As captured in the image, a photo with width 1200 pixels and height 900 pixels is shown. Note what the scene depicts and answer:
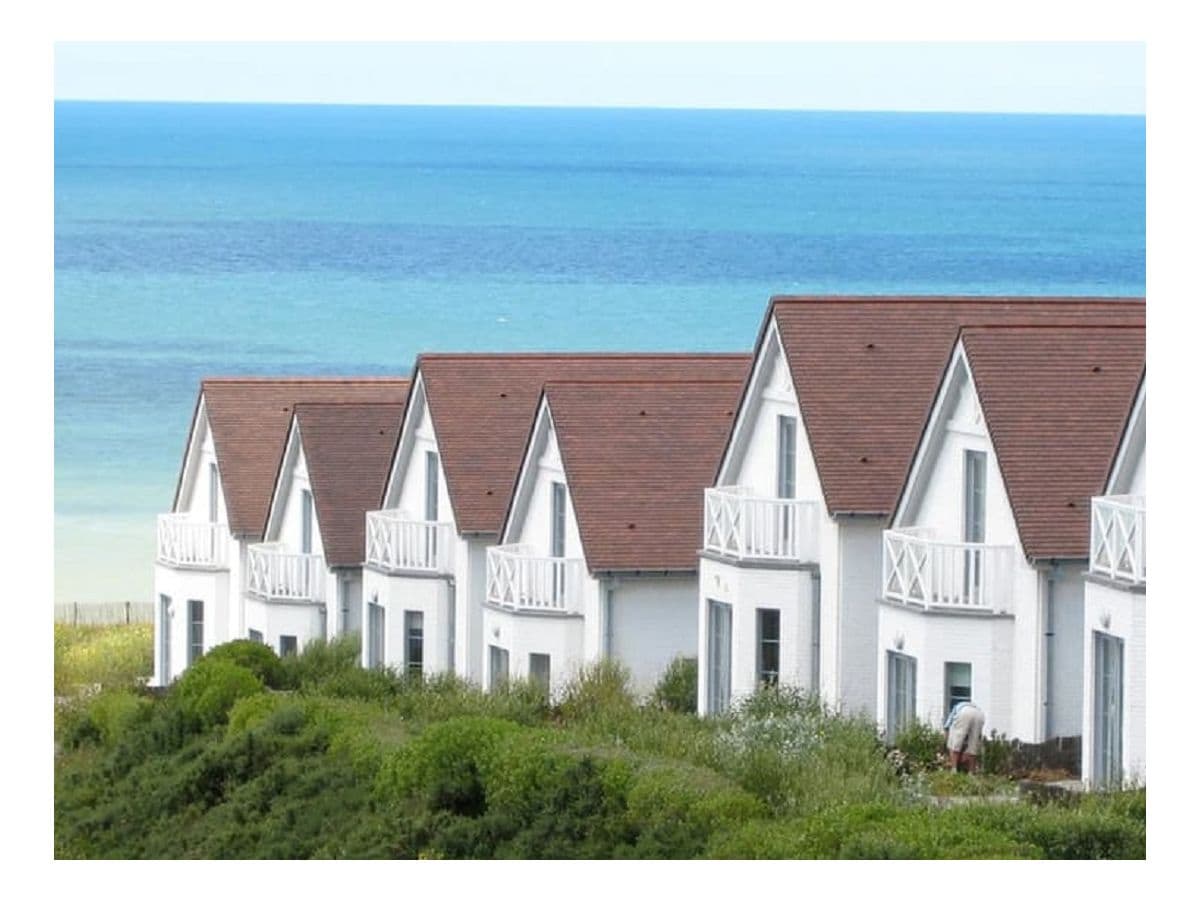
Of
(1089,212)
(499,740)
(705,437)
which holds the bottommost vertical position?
(499,740)

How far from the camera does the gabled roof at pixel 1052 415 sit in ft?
105

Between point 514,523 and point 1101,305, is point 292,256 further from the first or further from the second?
point 1101,305

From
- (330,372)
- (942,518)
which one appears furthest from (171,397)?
(942,518)

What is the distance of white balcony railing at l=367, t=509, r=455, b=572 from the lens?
4322cm

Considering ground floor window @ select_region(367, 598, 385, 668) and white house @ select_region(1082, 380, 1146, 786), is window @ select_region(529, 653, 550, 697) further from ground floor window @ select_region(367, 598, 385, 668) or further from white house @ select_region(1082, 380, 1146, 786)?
white house @ select_region(1082, 380, 1146, 786)

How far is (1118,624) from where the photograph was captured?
2958 cm

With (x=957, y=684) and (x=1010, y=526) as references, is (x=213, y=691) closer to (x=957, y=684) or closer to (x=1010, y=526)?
(x=957, y=684)

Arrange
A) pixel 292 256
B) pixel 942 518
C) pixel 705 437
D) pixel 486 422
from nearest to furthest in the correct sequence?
pixel 942 518, pixel 705 437, pixel 486 422, pixel 292 256

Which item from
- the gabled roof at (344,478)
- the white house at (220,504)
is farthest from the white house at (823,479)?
the white house at (220,504)

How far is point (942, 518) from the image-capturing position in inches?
1320

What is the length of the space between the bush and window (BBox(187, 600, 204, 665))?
44.1ft

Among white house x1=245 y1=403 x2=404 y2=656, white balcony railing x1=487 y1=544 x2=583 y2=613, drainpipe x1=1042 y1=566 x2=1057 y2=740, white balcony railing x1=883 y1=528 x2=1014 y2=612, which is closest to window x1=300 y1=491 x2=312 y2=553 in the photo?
white house x1=245 y1=403 x2=404 y2=656
